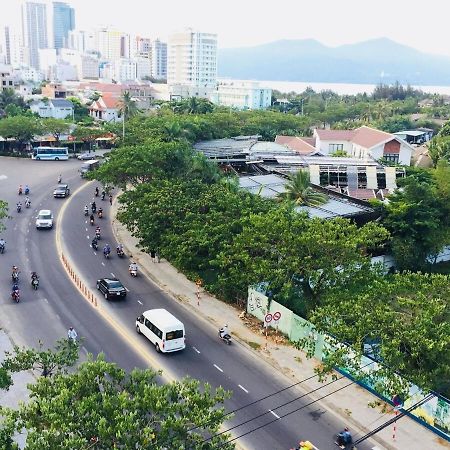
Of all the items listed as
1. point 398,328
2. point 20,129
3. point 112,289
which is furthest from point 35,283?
point 20,129

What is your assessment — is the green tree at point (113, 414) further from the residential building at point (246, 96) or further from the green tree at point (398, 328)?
the residential building at point (246, 96)

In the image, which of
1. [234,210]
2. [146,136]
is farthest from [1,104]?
[234,210]

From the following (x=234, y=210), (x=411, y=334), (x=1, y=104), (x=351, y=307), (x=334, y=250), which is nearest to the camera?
(x=411, y=334)

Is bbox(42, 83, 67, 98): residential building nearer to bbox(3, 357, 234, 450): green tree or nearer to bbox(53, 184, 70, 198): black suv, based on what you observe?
bbox(53, 184, 70, 198): black suv

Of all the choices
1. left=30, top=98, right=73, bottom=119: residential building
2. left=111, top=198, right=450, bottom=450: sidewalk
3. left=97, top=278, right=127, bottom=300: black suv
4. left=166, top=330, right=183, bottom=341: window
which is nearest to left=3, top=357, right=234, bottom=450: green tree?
left=111, top=198, right=450, bottom=450: sidewalk

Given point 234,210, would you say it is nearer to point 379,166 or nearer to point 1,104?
point 379,166

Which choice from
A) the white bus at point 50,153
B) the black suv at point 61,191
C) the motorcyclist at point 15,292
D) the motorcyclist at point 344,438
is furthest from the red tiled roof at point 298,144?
the motorcyclist at point 344,438

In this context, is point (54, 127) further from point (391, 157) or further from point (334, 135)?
point (391, 157)
